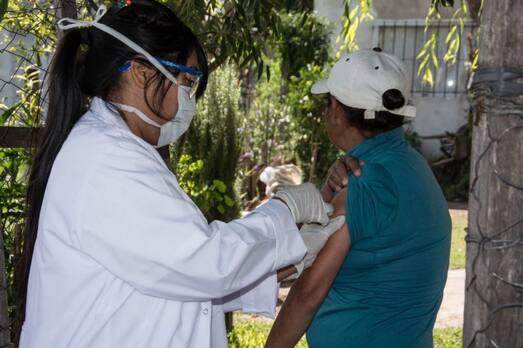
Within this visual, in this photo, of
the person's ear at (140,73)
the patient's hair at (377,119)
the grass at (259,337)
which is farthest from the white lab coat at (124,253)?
the grass at (259,337)

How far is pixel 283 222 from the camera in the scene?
1723 mm

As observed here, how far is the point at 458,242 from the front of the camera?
27.2ft

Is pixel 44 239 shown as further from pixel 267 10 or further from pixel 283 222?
pixel 267 10

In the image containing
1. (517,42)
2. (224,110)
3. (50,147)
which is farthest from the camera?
(224,110)

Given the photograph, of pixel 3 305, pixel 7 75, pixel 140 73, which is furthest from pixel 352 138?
pixel 7 75

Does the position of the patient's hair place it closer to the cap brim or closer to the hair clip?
the cap brim

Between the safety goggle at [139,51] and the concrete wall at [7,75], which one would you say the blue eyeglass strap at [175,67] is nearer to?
the safety goggle at [139,51]

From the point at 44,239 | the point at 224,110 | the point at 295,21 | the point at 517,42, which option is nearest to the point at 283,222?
the point at 44,239

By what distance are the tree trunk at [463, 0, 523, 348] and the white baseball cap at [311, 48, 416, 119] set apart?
1.56 feet

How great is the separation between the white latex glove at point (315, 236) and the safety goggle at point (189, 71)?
0.49m

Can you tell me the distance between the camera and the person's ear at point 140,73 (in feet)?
5.59

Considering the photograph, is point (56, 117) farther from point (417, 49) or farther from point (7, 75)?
point (417, 49)

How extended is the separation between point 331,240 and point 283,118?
778 centimetres

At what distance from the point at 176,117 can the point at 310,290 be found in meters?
0.62
